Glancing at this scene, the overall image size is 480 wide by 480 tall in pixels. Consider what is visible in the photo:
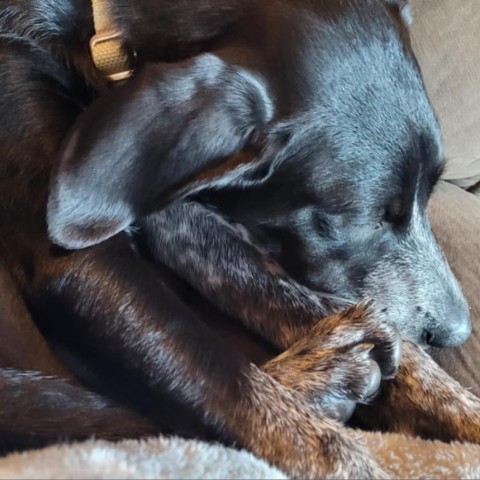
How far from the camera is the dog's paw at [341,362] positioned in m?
1.56

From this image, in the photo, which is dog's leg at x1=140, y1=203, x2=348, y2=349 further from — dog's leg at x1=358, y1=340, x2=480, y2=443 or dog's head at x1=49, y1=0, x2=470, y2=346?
dog's leg at x1=358, y1=340, x2=480, y2=443

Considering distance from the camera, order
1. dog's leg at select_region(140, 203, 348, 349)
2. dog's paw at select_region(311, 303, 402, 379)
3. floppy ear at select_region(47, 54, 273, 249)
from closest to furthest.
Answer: floppy ear at select_region(47, 54, 273, 249)
dog's paw at select_region(311, 303, 402, 379)
dog's leg at select_region(140, 203, 348, 349)

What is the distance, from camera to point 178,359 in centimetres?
144

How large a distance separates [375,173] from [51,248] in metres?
0.56

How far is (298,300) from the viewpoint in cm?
175

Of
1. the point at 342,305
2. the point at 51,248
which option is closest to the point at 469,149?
the point at 342,305

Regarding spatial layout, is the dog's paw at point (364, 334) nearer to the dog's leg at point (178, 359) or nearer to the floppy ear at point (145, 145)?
the dog's leg at point (178, 359)

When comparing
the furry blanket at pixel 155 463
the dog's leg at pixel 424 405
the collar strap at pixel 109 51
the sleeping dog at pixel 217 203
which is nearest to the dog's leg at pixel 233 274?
the sleeping dog at pixel 217 203

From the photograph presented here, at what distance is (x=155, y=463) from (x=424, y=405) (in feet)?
2.02

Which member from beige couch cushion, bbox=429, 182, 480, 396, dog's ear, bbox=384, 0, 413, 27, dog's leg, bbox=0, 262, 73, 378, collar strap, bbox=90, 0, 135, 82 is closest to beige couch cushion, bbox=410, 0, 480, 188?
beige couch cushion, bbox=429, 182, 480, 396

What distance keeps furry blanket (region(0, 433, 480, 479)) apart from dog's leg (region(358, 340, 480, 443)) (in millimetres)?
190

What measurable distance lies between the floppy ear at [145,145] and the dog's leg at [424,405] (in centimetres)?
52

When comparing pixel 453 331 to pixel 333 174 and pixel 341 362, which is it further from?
pixel 333 174

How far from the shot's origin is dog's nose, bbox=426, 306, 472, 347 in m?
1.78
